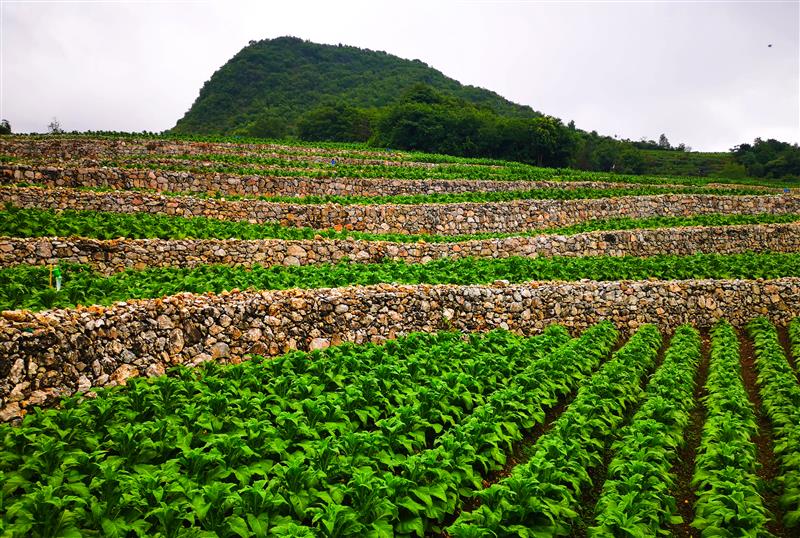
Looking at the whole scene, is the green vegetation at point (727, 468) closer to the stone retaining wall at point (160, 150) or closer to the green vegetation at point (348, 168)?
the green vegetation at point (348, 168)

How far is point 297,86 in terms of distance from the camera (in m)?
121

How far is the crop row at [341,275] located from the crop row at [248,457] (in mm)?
3348

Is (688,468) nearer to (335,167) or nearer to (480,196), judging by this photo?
(480,196)

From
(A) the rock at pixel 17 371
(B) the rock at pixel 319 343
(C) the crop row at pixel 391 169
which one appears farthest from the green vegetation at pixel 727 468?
(C) the crop row at pixel 391 169

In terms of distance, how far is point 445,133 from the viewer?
66.7 m

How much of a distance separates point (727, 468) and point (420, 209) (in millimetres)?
22620

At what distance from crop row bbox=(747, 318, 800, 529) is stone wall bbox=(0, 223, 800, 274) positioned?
1073 centimetres

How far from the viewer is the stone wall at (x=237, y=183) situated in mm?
24094

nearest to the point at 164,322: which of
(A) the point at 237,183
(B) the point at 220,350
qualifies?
(B) the point at 220,350

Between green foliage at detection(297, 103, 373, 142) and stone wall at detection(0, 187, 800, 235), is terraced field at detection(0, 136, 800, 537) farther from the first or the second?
green foliage at detection(297, 103, 373, 142)

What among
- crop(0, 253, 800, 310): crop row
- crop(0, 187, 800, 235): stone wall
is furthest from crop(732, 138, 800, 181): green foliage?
crop(0, 253, 800, 310): crop row

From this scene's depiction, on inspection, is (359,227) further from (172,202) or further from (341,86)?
(341,86)

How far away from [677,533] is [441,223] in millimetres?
23077

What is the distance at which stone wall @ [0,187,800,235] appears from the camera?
21891 millimetres
